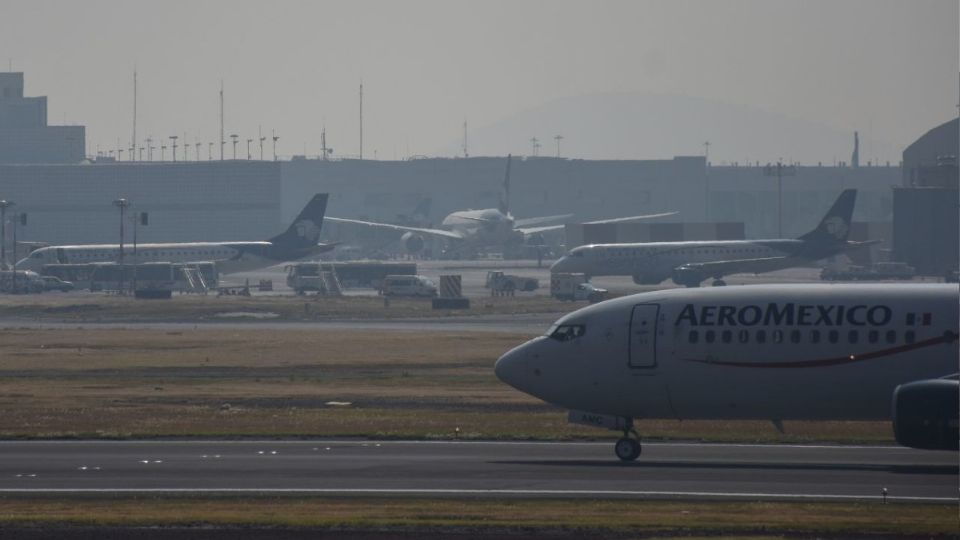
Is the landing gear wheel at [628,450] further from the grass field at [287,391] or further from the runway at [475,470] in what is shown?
the grass field at [287,391]

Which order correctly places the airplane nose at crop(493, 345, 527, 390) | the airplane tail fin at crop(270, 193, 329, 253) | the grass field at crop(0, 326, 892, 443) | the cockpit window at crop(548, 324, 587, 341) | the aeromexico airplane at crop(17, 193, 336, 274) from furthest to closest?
the airplane tail fin at crop(270, 193, 329, 253) → the aeromexico airplane at crop(17, 193, 336, 274) → the grass field at crop(0, 326, 892, 443) → the airplane nose at crop(493, 345, 527, 390) → the cockpit window at crop(548, 324, 587, 341)

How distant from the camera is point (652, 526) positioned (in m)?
28.6

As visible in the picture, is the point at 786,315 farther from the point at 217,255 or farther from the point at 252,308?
the point at 217,255

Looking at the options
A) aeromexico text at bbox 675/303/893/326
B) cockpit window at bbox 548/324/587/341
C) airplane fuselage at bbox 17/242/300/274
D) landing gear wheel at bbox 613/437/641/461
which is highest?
airplane fuselage at bbox 17/242/300/274

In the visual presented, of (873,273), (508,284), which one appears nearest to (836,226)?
(873,273)

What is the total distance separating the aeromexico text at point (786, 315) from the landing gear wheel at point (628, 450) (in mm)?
3142

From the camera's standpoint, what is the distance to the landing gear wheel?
124 ft

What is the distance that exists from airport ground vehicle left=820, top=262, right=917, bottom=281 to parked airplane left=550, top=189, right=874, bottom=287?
1571 cm

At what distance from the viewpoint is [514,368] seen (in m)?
39.5

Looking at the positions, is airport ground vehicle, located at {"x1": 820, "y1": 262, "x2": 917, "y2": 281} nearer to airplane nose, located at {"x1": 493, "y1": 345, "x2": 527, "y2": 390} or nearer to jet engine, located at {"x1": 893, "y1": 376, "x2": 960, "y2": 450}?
airplane nose, located at {"x1": 493, "y1": 345, "x2": 527, "y2": 390}

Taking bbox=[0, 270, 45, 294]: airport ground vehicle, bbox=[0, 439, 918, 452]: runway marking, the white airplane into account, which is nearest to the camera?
the white airplane

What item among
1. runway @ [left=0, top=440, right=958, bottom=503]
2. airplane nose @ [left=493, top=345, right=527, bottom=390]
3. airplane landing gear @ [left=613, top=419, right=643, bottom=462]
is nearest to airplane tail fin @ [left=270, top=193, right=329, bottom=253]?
runway @ [left=0, top=440, right=958, bottom=503]

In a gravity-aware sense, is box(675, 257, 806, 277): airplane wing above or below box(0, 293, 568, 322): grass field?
above

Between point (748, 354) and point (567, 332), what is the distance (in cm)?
474
